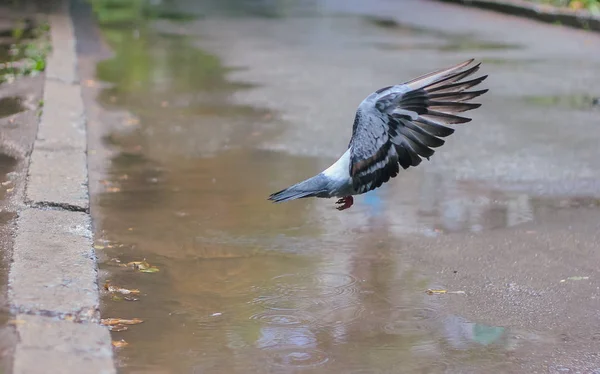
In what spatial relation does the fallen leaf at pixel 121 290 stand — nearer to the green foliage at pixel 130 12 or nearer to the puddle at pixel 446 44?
the puddle at pixel 446 44

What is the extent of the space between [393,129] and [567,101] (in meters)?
5.83

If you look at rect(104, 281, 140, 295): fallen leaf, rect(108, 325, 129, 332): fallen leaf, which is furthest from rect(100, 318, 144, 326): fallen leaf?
rect(104, 281, 140, 295): fallen leaf

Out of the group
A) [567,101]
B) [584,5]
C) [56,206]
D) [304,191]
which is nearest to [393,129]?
[304,191]

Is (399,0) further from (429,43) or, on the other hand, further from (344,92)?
(344,92)

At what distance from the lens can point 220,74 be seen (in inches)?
456

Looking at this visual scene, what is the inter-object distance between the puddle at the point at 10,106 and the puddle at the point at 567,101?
475 centimetres

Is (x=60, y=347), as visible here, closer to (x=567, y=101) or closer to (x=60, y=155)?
(x=60, y=155)

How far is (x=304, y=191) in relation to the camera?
14.8 feet

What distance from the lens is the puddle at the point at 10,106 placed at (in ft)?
27.5

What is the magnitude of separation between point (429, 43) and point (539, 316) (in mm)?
9959

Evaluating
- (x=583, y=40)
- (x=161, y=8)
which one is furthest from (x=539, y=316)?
(x=161, y=8)

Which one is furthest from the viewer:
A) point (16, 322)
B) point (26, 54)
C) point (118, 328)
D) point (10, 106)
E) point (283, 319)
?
point (26, 54)

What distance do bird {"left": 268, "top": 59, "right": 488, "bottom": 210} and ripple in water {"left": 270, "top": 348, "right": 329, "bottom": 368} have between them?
2.19 ft

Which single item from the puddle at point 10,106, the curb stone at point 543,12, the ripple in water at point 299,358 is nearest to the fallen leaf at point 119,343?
the ripple in water at point 299,358
